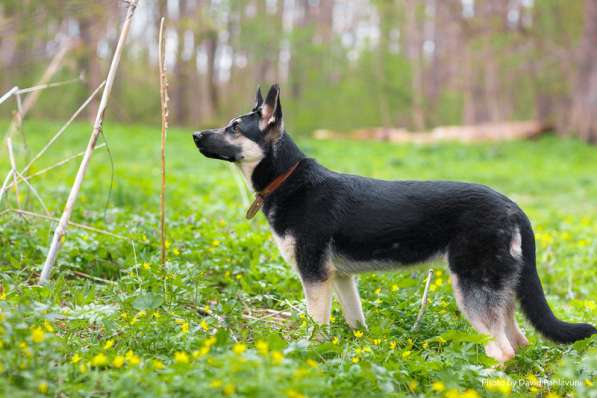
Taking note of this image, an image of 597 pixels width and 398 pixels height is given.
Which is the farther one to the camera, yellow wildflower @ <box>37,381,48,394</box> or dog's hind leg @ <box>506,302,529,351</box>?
dog's hind leg @ <box>506,302,529,351</box>

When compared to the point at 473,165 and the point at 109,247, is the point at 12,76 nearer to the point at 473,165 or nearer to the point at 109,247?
the point at 473,165

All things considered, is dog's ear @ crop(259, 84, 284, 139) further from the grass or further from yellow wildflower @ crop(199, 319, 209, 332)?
yellow wildflower @ crop(199, 319, 209, 332)

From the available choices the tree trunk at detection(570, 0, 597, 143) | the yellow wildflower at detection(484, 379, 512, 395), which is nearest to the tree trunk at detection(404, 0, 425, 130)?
Result: the tree trunk at detection(570, 0, 597, 143)

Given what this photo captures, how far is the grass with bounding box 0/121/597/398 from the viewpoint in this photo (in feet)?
9.80

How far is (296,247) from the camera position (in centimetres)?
436

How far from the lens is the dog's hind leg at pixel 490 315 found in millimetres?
3992

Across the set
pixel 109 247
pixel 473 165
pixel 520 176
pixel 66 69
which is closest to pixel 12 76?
pixel 66 69

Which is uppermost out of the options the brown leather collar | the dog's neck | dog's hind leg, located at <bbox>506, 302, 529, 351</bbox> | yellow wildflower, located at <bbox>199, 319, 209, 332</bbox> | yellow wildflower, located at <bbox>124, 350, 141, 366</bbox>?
the dog's neck

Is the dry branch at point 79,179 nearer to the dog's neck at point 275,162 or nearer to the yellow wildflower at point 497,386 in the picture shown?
the dog's neck at point 275,162

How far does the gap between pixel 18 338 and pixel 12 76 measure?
24.4 m

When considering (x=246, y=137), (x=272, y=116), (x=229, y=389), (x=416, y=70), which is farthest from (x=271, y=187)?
(x=416, y=70)

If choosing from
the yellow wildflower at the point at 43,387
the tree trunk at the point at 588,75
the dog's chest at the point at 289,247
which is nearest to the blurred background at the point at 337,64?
the tree trunk at the point at 588,75

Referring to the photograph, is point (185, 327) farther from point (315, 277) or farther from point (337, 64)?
point (337, 64)

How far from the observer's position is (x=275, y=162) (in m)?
4.65
